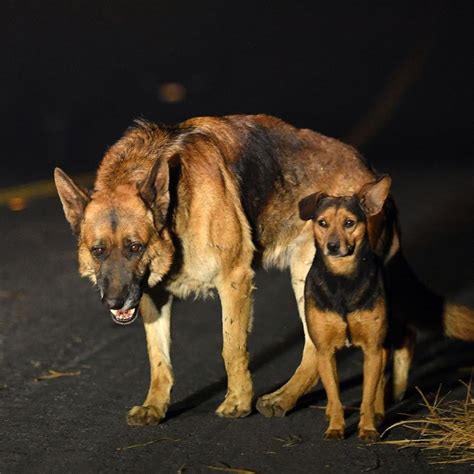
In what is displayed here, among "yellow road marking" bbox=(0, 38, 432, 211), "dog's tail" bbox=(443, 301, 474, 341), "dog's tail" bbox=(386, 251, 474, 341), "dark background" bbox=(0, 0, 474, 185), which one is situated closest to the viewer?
"dog's tail" bbox=(386, 251, 474, 341)

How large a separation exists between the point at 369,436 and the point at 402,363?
109cm

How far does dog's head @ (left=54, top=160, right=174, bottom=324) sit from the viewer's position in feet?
25.0

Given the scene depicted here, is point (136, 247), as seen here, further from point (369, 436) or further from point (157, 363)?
point (369, 436)

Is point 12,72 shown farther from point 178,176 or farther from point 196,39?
point 178,176

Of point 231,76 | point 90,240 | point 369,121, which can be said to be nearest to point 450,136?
point 369,121

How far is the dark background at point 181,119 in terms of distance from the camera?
782 cm

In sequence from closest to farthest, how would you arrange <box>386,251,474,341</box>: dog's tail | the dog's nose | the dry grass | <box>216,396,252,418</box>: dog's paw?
the dry grass → the dog's nose → <box>216,396,252,418</box>: dog's paw → <box>386,251,474,341</box>: dog's tail

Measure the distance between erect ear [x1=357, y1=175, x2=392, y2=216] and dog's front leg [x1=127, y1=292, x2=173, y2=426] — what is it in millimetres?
1444

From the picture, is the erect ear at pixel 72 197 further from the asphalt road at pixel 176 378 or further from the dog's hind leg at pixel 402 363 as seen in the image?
the dog's hind leg at pixel 402 363

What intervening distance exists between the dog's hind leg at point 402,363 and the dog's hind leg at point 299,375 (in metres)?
0.47

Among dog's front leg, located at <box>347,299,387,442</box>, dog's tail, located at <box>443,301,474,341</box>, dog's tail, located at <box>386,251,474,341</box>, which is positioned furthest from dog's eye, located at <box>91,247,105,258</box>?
dog's tail, located at <box>443,301,474,341</box>

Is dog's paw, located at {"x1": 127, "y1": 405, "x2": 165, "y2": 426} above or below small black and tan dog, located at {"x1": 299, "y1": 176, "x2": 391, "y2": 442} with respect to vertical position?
below

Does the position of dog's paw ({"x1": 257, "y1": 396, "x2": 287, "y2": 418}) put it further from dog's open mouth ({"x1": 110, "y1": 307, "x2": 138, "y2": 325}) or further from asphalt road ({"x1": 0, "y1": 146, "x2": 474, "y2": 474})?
dog's open mouth ({"x1": 110, "y1": 307, "x2": 138, "y2": 325})

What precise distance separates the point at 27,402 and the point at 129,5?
1052 inches
